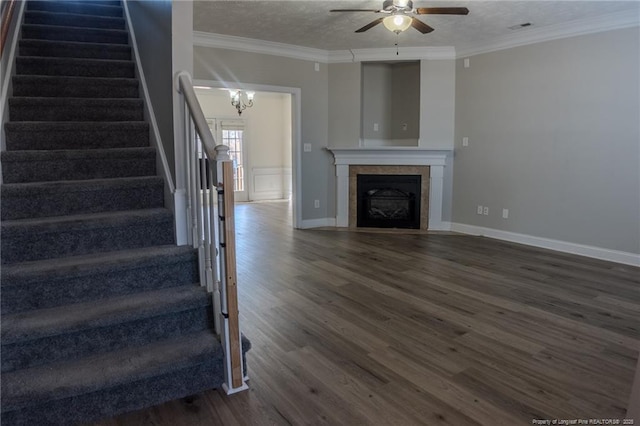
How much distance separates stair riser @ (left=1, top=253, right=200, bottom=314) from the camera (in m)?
1.99

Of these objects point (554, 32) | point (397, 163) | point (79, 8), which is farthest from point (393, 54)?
point (79, 8)

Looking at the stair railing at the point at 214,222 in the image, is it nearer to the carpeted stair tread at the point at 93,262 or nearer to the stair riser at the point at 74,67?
the carpeted stair tread at the point at 93,262

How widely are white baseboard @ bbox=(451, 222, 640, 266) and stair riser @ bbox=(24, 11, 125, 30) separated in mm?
4899

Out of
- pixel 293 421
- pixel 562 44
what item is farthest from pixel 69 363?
pixel 562 44

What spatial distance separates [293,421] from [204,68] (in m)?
4.69

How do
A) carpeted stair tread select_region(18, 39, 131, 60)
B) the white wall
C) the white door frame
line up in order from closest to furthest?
carpeted stair tread select_region(18, 39, 131, 60), the white door frame, the white wall

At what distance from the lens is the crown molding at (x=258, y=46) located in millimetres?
5367

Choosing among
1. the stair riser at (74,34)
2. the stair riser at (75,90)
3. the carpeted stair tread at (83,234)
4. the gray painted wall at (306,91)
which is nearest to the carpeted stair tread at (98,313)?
the carpeted stair tread at (83,234)

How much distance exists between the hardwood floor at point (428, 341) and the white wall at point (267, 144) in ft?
18.3

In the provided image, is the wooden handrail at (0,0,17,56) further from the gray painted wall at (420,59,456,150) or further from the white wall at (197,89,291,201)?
the white wall at (197,89,291,201)

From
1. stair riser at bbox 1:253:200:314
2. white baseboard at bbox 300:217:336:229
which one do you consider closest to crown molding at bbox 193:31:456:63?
white baseboard at bbox 300:217:336:229

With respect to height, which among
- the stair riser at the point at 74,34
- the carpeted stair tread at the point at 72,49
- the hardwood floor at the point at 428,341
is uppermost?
the stair riser at the point at 74,34

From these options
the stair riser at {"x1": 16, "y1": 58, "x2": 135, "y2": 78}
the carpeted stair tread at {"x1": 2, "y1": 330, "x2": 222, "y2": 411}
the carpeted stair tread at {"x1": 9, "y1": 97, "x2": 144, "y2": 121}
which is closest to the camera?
the carpeted stair tread at {"x1": 2, "y1": 330, "x2": 222, "y2": 411}

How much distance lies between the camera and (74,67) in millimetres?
3379
